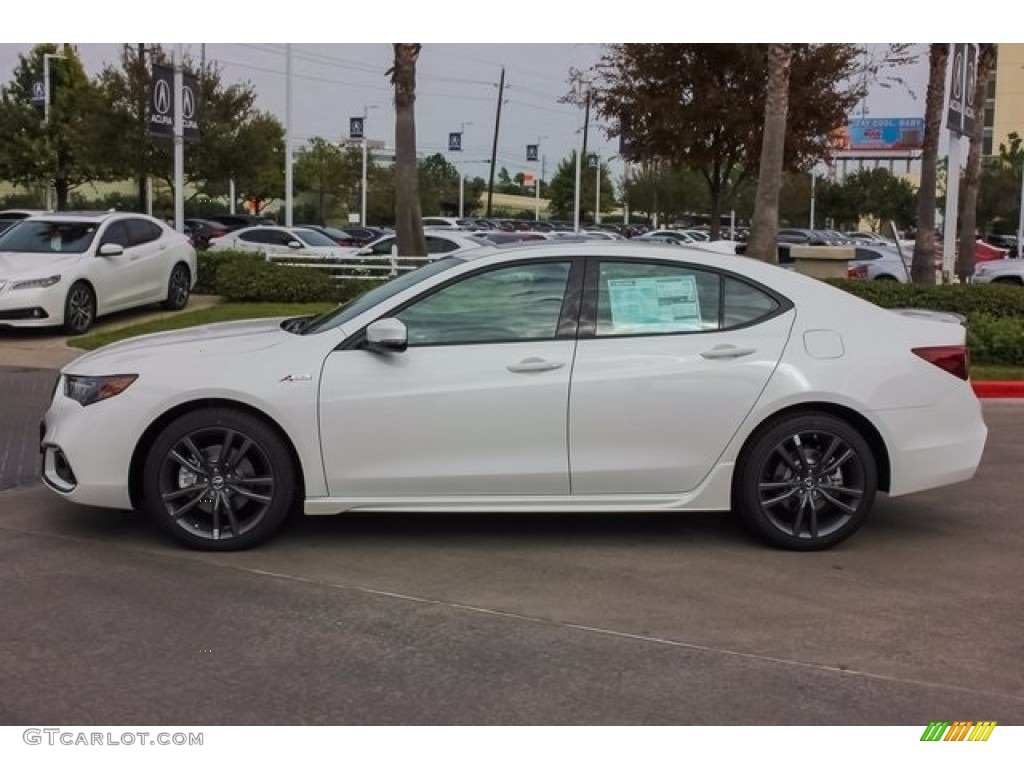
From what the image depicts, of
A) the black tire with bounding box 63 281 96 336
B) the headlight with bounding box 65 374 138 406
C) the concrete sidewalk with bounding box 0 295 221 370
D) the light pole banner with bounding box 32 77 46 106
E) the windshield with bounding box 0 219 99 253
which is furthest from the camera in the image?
the light pole banner with bounding box 32 77 46 106

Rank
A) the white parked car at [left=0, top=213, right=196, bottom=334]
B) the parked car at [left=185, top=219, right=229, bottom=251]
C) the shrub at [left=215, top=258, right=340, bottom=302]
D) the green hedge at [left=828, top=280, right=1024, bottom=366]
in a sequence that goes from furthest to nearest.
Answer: the parked car at [left=185, top=219, right=229, bottom=251] → the shrub at [left=215, top=258, right=340, bottom=302] → the white parked car at [left=0, top=213, right=196, bottom=334] → the green hedge at [left=828, top=280, right=1024, bottom=366]

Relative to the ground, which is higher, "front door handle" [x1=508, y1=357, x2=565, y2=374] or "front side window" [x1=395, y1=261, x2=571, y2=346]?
"front side window" [x1=395, y1=261, x2=571, y2=346]

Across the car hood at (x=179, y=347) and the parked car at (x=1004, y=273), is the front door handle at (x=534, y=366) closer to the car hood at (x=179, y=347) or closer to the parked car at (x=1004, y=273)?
the car hood at (x=179, y=347)

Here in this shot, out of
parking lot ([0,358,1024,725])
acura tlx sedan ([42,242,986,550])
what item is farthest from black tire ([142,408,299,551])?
parking lot ([0,358,1024,725])

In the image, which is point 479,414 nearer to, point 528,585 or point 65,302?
point 528,585

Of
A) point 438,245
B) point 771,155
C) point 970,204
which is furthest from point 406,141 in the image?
point 970,204

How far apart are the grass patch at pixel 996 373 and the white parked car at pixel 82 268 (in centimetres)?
1041

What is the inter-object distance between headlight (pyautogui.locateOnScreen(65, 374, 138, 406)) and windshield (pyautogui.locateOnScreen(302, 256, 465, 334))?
930mm

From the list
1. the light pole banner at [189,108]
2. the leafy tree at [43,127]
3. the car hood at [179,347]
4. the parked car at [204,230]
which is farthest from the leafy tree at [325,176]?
the car hood at [179,347]

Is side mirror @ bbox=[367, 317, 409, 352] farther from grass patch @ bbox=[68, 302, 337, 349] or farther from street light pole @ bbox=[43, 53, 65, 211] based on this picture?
street light pole @ bbox=[43, 53, 65, 211]

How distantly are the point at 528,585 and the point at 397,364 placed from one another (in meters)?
1.26

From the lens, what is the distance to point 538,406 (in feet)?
18.2

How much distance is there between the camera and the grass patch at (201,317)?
13492 mm

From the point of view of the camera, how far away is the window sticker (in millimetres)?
5746
